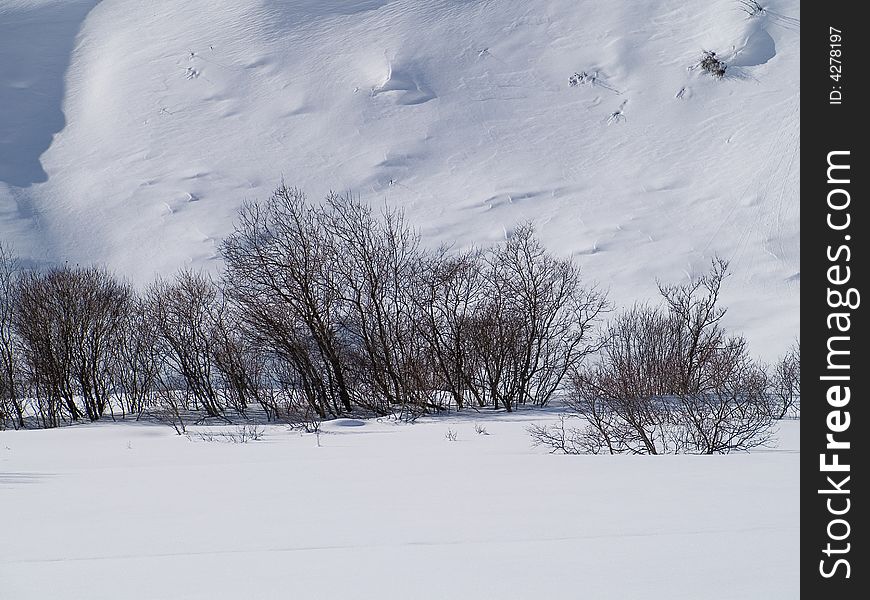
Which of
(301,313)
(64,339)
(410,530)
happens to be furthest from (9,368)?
(410,530)

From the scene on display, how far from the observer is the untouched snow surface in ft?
10.2

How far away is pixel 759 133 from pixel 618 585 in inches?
1941

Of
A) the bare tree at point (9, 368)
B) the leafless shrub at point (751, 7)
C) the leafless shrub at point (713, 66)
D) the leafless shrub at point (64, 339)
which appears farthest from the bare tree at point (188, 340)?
the leafless shrub at point (751, 7)

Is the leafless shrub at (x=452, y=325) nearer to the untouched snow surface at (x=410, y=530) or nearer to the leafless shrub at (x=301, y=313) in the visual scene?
the leafless shrub at (x=301, y=313)

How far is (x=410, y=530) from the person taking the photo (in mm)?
4184

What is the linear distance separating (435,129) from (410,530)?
52.3 m

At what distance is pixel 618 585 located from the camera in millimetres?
2996

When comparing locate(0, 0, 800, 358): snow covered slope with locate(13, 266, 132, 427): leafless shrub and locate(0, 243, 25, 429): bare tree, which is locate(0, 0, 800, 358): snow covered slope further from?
locate(13, 266, 132, 427): leafless shrub

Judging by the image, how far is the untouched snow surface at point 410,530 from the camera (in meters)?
3.11

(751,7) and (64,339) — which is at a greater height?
(751,7)

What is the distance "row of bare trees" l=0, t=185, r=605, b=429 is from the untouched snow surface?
495 inches
